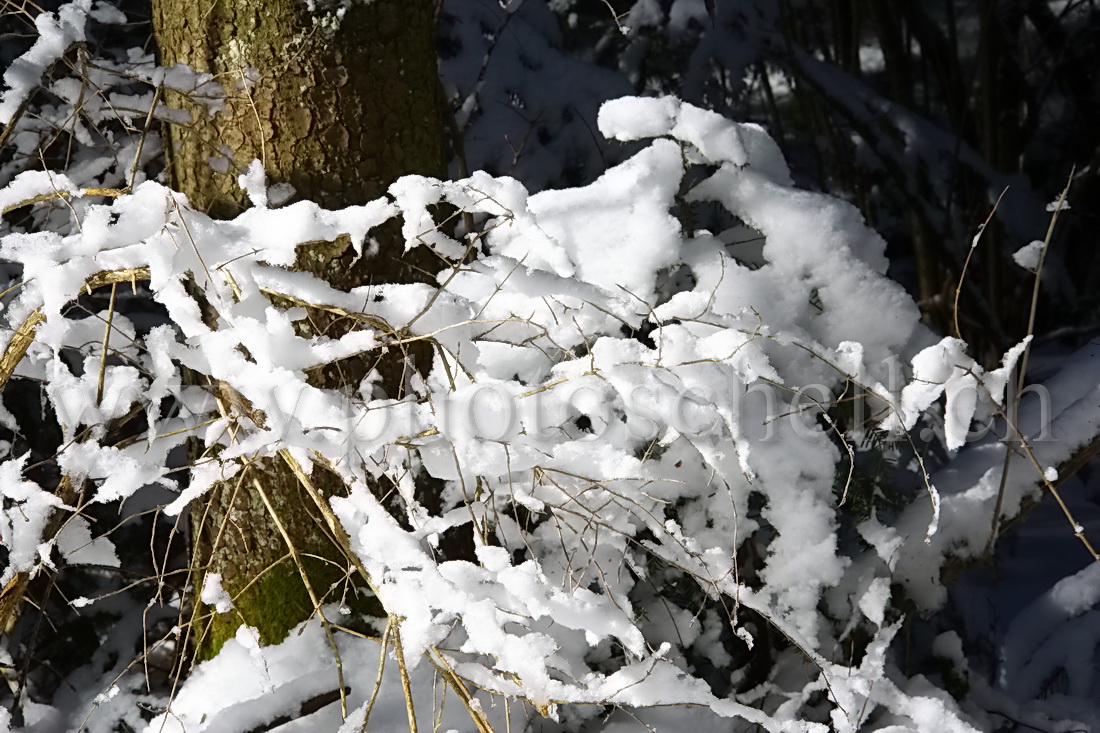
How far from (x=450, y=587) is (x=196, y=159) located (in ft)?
2.96

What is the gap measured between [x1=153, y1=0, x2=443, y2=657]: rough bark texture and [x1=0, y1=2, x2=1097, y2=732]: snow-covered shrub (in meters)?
0.07

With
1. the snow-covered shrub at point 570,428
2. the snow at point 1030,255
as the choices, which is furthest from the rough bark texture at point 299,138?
the snow at point 1030,255

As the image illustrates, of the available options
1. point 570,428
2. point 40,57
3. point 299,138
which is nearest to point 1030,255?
point 570,428

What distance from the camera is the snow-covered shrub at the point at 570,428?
1.22 metres

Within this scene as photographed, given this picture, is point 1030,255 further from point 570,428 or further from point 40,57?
point 40,57

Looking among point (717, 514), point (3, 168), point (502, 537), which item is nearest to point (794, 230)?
point (717, 514)

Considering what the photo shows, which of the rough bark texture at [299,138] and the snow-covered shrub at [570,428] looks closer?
the snow-covered shrub at [570,428]

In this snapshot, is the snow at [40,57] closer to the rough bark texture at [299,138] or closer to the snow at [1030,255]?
the rough bark texture at [299,138]

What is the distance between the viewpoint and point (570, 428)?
152 cm

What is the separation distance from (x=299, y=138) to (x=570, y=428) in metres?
0.69

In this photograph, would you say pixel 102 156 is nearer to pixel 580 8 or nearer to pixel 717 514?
pixel 717 514

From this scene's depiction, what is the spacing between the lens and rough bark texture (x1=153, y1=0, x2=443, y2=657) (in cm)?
145

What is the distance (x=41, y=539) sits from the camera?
1449 millimetres

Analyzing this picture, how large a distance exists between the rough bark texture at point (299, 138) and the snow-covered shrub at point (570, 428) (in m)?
0.07
